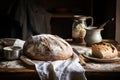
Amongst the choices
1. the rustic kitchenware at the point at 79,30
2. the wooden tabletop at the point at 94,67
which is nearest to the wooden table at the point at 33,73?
the wooden tabletop at the point at 94,67

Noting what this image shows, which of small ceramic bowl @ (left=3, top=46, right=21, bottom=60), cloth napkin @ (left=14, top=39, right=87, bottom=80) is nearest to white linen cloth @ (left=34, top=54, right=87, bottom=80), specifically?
cloth napkin @ (left=14, top=39, right=87, bottom=80)

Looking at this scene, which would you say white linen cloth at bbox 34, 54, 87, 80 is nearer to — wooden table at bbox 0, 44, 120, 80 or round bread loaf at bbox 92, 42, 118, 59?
wooden table at bbox 0, 44, 120, 80

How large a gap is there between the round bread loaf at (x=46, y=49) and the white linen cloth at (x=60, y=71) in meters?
0.07

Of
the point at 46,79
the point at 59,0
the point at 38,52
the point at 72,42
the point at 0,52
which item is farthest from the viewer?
the point at 59,0

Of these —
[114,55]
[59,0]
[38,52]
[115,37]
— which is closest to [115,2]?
[115,37]

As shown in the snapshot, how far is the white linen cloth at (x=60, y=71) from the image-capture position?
1.42 meters

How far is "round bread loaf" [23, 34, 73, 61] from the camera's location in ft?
5.13

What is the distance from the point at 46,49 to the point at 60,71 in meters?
0.19

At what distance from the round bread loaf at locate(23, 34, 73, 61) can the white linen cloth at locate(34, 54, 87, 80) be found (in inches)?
2.9

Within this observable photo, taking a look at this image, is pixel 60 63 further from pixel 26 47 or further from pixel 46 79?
pixel 26 47

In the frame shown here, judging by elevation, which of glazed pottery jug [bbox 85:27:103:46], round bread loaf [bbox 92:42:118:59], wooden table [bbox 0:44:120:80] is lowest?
wooden table [bbox 0:44:120:80]

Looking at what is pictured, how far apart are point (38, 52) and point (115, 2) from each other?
6.16 feet

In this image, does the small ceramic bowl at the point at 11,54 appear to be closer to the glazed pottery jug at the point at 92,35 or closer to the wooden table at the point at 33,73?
the wooden table at the point at 33,73

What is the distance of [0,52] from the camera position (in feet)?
5.56
